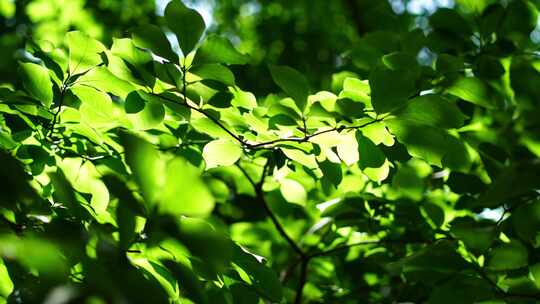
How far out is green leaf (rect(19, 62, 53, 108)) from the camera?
1035mm

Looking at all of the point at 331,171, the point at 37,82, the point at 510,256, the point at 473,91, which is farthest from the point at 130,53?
the point at 510,256

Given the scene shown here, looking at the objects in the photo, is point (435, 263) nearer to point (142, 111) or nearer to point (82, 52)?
point (142, 111)

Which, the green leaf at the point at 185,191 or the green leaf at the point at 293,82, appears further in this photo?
the green leaf at the point at 293,82

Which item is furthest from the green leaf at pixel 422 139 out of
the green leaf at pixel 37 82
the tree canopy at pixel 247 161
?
the green leaf at pixel 37 82

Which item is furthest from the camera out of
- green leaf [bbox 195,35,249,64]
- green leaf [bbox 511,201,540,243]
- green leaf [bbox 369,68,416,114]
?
green leaf [bbox 195,35,249,64]

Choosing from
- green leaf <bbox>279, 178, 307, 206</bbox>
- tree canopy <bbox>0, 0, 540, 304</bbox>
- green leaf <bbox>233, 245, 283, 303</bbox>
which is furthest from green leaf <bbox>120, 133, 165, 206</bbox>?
green leaf <bbox>279, 178, 307, 206</bbox>

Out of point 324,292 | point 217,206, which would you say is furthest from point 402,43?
point 217,206

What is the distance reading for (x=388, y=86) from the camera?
0.92 meters

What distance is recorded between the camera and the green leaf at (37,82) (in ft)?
3.40

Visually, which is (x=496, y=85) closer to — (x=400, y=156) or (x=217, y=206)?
(x=400, y=156)

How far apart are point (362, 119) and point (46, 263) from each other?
0.66 meters

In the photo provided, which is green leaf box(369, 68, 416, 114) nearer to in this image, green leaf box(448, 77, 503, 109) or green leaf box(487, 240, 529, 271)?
green leaf box(448, 77, 503, 109)

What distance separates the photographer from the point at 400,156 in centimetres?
108

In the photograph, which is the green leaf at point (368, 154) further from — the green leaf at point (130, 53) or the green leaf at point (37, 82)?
the green leaf at point (37, 82)
